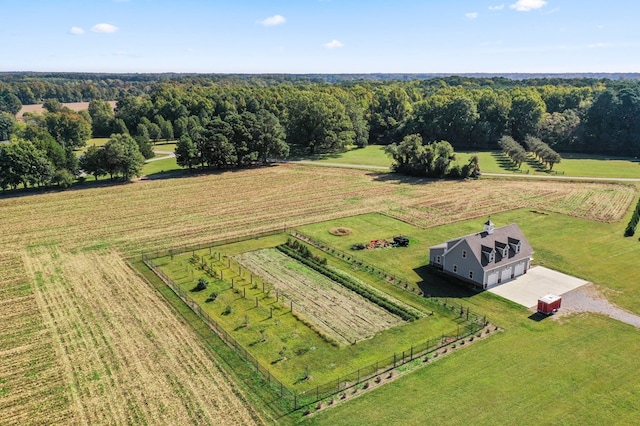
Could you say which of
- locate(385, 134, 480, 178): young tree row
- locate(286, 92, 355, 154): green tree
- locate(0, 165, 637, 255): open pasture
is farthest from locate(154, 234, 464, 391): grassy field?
locate(286, 92, 355, 154): green tree

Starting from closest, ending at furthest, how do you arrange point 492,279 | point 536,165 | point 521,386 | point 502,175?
point 521,386 → point 492,279 → point 502,175 → point 536,165

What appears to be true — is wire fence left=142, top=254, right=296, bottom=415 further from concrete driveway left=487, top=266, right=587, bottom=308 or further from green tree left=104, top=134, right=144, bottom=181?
green tree left=104, top=134, right=144, bottom=181

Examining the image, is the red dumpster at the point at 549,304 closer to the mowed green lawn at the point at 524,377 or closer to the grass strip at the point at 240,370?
the mowed green lawn at the point at 524,377

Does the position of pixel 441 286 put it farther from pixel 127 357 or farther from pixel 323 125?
pixel 323 125

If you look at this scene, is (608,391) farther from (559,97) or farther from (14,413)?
(559,97)

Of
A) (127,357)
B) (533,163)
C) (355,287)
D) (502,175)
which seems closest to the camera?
(127,357)

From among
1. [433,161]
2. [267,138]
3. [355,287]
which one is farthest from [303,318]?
[267,138]

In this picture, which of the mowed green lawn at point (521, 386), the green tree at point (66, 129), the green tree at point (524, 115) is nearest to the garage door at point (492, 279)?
the mowed green lawn at point (521, 386)

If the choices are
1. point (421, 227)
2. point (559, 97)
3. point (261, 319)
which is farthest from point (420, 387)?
point (559, 97)
